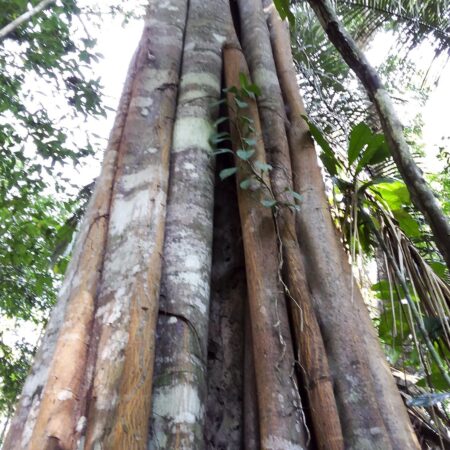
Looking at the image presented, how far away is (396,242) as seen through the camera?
68.0 inches

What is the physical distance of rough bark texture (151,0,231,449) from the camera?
104cm

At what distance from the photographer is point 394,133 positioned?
3.95 feet

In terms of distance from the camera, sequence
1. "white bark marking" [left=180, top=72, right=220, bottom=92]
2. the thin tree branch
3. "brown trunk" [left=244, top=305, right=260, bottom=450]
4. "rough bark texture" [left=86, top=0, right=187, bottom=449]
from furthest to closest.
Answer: the thin tree branch
"white bark marking" [left=180, top=72, right=220, bottom=92]
"brown trunk" [left=244, top=305, right=260, bottom=450]
"rough bark texture" [left=86, top=0, right=187, bottom=449]

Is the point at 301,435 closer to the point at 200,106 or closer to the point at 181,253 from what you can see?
the point at 181,253

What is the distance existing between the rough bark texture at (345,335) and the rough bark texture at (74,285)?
602 millimetres

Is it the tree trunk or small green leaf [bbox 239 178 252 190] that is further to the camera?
small green leaf [bbox 239 178 252 190]

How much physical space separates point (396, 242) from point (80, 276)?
1060 millimetres

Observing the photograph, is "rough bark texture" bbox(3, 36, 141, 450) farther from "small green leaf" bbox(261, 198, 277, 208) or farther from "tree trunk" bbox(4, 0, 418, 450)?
"small green leaf" bbox(261, 198, 277, 208)

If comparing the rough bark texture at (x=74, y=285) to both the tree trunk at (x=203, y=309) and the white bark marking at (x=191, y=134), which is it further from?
the white bark marking at (x=191, y=134)

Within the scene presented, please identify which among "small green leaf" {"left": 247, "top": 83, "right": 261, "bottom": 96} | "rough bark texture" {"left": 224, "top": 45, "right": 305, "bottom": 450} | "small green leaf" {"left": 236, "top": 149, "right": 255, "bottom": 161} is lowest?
"rough bark texture" {"left": 224, "top": 45, "right": 305, "bottom": 450}

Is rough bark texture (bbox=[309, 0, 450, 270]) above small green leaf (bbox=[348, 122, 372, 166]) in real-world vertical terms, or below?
below

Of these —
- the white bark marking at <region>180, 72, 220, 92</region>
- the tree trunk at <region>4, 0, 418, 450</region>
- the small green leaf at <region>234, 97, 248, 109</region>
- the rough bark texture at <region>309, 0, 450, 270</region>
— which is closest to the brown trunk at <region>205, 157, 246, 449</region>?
the tree trunk at <region>4, 0, 418, 450</region>

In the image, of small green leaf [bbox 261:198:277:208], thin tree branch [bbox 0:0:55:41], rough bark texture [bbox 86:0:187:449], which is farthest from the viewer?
thin tree branch [bbox 0:0:55:41]

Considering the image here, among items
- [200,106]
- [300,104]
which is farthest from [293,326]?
[300,104]
